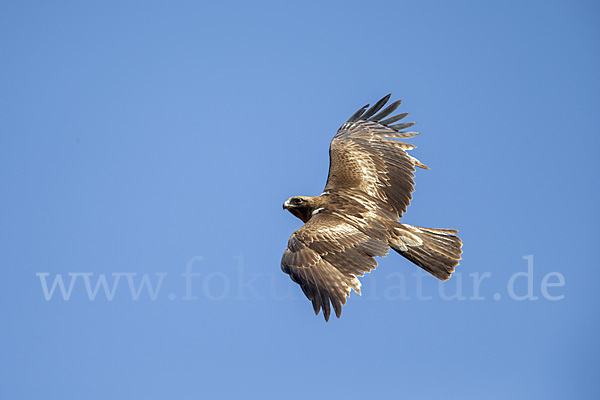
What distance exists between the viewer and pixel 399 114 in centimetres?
1452

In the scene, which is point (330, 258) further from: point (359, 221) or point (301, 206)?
point (301, 206)

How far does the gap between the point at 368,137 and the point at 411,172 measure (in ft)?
4.01

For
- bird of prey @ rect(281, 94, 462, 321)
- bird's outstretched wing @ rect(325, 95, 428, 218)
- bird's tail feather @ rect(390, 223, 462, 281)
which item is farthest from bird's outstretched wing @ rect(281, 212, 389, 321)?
bird's outstretched wing @ rect(325, 95, 428, 218)

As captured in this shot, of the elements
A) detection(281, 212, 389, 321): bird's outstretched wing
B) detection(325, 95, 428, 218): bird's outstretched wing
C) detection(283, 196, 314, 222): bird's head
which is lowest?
detection(281, 212, 389, 321): bird's outstretched wing

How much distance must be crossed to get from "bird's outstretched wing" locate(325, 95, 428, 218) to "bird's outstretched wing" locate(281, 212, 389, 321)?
1333mm

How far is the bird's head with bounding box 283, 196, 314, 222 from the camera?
43.1 ft

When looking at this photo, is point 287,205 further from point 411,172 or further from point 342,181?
point 411,172

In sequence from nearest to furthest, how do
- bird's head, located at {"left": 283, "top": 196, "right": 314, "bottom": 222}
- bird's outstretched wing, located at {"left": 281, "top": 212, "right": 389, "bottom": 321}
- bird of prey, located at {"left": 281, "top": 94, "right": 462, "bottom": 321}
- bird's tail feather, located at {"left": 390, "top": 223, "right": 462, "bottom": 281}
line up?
bird's outstretched wing, located at {"left": 281, "top": 212, "right": 389, "bottom": 321}, bird of prey, located at {"left": 281, "top": 94, "right": 462, "bottom": 321}, bird's tail feather, located at {"left": 390, "top": 223, "right": 462, "bottom": 281}, bird's head, located at {"left": 283, "top": 196, "right": 314, "bottom": 222}

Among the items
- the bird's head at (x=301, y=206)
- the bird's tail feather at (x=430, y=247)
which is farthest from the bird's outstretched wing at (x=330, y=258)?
the bird's head at (x=301, y=206)

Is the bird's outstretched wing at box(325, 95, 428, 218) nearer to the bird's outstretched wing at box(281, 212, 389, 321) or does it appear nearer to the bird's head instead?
the bird's head

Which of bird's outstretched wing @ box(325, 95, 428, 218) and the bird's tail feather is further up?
bird's outstretched wing @ box(325, 95, 428, 218)

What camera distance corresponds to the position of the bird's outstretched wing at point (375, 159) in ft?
44.1

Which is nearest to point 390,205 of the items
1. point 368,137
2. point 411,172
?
point 411,172

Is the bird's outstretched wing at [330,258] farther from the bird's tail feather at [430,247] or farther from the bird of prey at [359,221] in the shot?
the bird's tail feather at [430,247]
